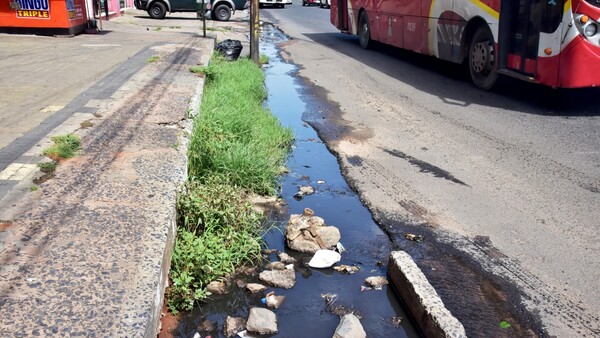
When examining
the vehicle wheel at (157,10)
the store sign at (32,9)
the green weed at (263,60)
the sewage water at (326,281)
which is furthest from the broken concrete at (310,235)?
the vehicle wheel at (157,10)

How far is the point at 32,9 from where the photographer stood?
17.4m

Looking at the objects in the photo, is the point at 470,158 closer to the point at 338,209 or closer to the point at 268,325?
the point at 338,209

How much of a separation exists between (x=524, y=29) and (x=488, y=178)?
15.2 ft

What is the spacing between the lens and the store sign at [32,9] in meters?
17.2

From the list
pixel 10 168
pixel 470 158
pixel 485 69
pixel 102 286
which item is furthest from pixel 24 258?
pixel 485 69

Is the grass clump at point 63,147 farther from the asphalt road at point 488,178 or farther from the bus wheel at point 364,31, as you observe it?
the bus wheel at point 364,31

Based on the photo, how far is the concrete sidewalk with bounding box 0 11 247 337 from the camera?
301 cm

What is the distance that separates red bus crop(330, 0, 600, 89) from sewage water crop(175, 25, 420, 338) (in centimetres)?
411

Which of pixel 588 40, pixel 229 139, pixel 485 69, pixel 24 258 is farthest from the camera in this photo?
pixel 485 69

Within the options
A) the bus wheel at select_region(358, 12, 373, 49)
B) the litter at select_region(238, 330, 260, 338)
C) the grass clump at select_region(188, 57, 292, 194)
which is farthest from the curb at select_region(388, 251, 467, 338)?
the bus wheel at select_region(358, 12, 373, 49)

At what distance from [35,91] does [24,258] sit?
6252 mm

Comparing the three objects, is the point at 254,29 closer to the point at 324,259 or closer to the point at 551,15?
the point at 551,15

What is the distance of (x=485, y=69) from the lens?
431 inches

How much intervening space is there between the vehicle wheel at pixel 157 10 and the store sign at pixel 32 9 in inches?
412
